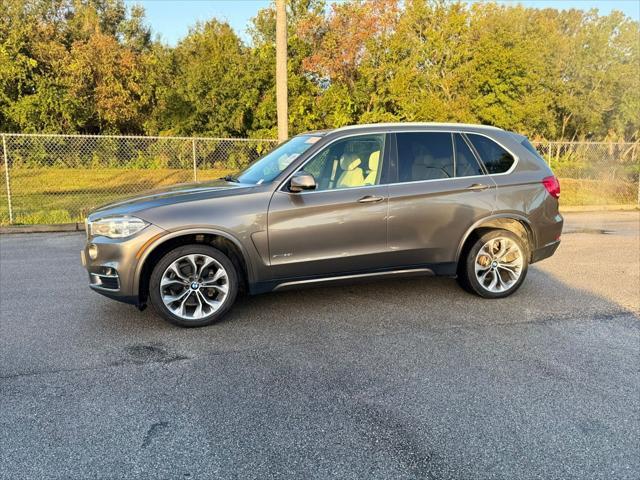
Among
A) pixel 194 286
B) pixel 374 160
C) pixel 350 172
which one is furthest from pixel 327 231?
pixel 194 286

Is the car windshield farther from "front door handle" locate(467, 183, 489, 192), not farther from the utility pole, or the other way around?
the utility pole

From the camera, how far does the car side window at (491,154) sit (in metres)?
5.54

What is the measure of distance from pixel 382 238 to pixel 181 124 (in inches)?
862

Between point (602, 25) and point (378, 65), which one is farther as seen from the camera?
point (602, 25)

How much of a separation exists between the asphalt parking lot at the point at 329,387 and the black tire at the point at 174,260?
151 mm

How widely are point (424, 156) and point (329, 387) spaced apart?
2.81 m

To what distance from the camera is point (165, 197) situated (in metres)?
4.72

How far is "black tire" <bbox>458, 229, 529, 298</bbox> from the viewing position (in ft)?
18.0

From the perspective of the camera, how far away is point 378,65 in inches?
961

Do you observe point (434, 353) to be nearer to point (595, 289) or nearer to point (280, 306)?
point (280, 306)

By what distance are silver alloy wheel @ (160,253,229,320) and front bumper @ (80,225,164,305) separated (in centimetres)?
28

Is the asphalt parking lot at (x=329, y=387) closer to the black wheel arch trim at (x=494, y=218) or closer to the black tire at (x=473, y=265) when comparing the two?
the black tire at (x=473, y=265)

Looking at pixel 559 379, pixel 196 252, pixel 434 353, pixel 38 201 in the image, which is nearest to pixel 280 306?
pixel 196 252

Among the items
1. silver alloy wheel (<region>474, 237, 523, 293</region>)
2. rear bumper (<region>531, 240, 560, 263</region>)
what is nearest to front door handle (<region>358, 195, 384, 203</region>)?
silver alloy wheel (<region>474, 237, 523, 293</region>)
